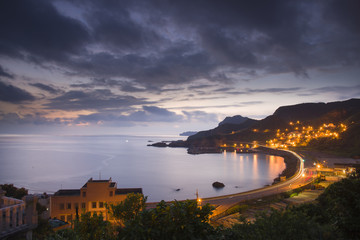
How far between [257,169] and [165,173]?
34.4m

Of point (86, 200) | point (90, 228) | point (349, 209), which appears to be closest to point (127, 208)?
point (90, 228)

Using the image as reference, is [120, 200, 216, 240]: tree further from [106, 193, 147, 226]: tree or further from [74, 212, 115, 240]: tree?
[106, 193, 147, 226]: tree

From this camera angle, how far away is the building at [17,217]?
8039 millimetres

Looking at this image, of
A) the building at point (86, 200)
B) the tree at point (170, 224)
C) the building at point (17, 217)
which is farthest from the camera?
the building at point (86, 200)

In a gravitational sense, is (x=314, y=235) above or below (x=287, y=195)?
above

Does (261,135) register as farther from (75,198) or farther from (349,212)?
(349,212)

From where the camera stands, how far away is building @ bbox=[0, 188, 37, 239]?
8039 mm

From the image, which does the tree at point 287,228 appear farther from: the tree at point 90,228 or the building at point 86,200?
the building at point 86,200

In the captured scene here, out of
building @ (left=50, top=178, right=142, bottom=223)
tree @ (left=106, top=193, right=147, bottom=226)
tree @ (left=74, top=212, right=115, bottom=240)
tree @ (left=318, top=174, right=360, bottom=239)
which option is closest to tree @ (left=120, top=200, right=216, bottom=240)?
tree @ (left=74, top=212, right=115, bottom=240)

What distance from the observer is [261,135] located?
196 meters

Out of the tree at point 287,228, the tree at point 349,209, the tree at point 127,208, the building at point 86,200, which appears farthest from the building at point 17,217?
the building at point 86,200

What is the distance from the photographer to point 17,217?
28.5 ft

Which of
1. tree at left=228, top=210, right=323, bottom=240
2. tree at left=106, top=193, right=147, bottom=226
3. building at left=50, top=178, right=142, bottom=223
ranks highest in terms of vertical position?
tree at left=228, top=210, right=323, bottom=240

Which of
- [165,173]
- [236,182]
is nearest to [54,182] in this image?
[165,173]
